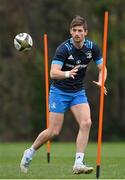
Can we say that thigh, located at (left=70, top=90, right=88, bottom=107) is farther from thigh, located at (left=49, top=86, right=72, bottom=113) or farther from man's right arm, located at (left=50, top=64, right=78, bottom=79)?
man's right arm, located at (left=50, top=64, right=78, bottom=79)

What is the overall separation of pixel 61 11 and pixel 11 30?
2.94 m

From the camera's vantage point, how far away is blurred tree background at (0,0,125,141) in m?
41.6

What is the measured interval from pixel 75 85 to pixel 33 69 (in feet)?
96.3

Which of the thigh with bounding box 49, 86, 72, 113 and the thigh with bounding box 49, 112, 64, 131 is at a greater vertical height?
the thigh with bounding box 49, 86, 72, 113

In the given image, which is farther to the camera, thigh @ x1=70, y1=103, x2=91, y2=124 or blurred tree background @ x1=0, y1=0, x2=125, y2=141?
blurred tree background @ x1=0, y1=0, x2=125, y2=141

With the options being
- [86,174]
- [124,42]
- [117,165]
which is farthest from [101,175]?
[124,42]

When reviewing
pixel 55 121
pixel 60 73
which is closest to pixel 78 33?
pixel 60 73

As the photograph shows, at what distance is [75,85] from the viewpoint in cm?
1266

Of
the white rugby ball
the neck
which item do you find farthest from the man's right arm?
the white rugby ball

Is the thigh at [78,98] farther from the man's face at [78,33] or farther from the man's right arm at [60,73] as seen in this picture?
the man's face at [78,33]

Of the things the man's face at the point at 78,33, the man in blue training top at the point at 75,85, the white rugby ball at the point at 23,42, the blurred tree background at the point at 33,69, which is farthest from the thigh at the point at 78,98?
the blurred tree background at the point at 33,69

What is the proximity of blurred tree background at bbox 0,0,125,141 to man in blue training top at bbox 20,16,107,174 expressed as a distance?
27953 mm

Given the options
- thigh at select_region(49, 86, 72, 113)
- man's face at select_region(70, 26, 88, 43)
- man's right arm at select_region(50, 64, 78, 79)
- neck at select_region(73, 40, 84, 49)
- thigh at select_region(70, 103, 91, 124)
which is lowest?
thigh at select_region(70, 103, 91, 124)

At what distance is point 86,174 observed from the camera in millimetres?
12375
